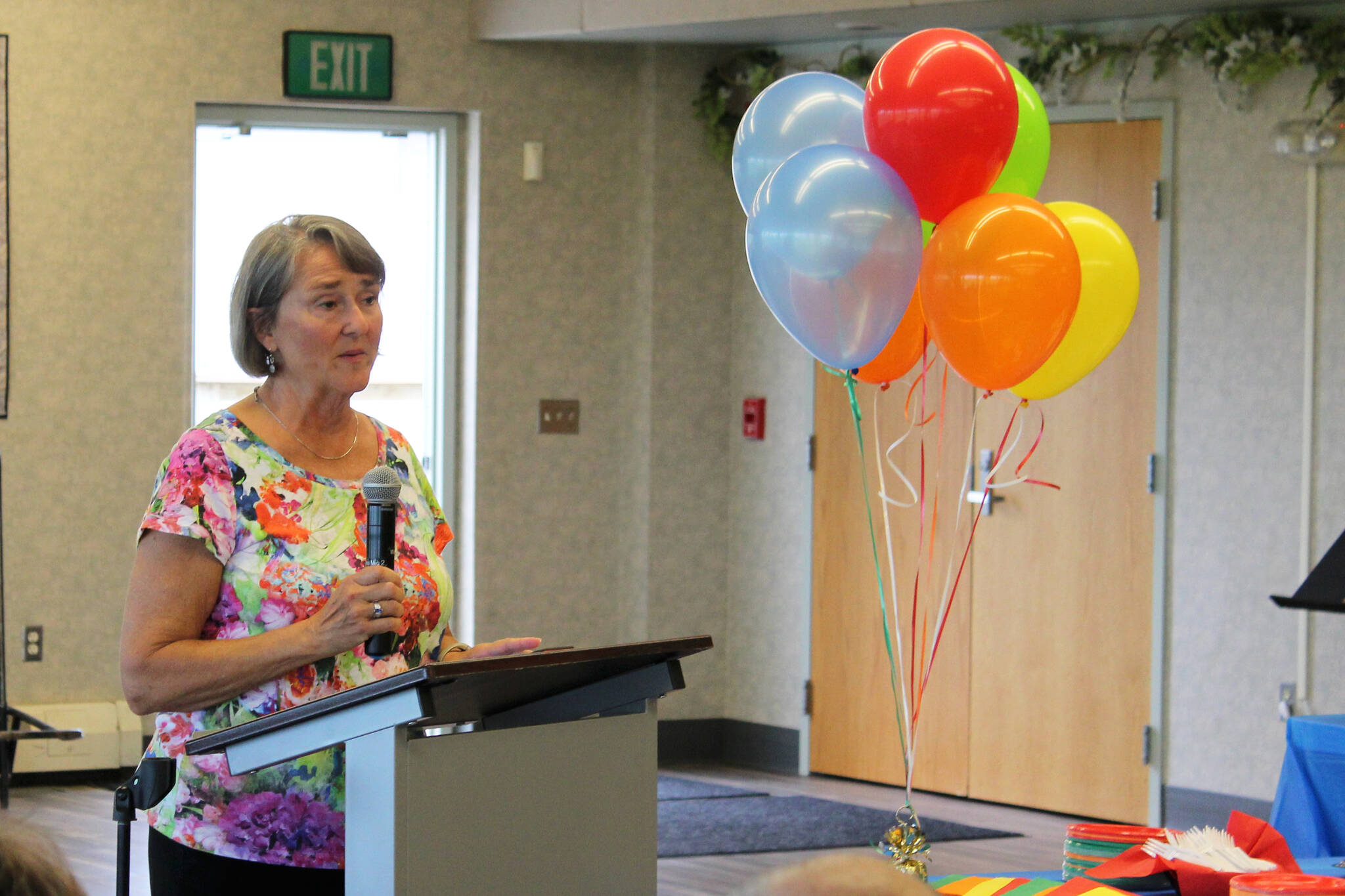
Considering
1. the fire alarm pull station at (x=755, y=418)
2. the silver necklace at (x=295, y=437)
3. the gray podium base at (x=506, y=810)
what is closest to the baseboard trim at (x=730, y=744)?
the fire alarm pull station at (x=755, y=418)

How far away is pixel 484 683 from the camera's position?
1592 mm

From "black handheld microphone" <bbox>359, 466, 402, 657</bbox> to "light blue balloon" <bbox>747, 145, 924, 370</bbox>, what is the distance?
3.73 ft

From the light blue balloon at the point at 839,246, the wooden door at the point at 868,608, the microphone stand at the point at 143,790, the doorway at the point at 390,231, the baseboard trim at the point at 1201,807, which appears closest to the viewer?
the microphone stand at the point at 143,790

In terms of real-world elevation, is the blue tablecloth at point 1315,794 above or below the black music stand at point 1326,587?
below

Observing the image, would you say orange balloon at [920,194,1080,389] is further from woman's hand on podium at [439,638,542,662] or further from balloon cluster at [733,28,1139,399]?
woman's hand on podium at [439,638,542,662]

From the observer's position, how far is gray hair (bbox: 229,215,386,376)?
199 cm

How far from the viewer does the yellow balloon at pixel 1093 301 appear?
312cm

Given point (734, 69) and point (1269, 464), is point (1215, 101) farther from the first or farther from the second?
point (734, 69)

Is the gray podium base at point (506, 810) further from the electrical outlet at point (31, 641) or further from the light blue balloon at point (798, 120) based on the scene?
the electrical outlet at point (31, 641)

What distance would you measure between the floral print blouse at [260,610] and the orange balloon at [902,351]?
4.91 ft

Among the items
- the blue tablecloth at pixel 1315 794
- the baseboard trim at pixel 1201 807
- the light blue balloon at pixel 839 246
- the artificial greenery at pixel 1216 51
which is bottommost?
the baseboard trim at pixel 1201 807

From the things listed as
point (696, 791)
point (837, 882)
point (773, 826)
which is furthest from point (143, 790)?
point (696, 791)

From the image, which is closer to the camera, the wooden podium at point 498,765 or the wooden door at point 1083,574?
the wooden podium at point 498,765

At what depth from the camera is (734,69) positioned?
19.3ft
